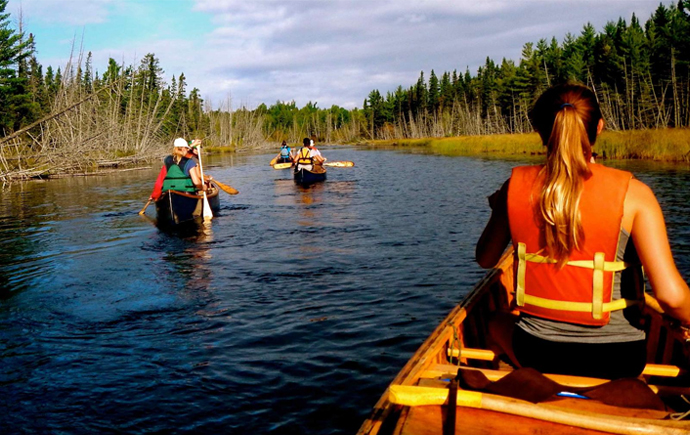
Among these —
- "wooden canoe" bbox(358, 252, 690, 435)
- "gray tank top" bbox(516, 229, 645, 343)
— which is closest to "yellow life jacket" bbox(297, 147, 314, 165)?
"wooden canoe" bbox(358, 252, 690, 435)

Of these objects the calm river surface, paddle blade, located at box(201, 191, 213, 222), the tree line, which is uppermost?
the tree line

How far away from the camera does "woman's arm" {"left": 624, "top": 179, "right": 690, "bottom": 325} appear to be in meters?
2.42

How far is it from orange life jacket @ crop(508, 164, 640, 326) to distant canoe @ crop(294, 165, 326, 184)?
18.7m

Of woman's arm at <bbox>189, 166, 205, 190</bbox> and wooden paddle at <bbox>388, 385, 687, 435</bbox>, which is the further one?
woman's arm at <bbox>189, 166, 205, 190</bbox>

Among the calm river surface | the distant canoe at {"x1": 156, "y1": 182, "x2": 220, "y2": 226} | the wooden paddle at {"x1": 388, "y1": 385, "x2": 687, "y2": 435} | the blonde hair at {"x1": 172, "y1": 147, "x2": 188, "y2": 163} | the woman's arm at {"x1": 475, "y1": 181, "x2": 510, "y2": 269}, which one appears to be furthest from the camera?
the blonde hair at {"x1": 172, "y1": 147, "x2": 188, "y2": 163}

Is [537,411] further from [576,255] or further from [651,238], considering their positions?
[651,238]

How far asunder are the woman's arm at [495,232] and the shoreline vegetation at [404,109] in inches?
363

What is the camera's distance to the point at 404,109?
105 m

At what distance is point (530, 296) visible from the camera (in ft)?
9.10

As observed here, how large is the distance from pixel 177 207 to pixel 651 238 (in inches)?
443

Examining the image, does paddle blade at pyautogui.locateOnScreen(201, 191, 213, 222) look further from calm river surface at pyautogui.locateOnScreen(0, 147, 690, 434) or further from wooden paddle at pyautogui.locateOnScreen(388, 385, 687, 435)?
wooden paddle at pyautogui.locateOnScreen(388, 385, 687, 435)

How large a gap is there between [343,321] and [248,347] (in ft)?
3.92

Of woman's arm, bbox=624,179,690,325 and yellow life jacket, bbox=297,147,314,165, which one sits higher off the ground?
yellow life jacket, bbox=297,147,314,165

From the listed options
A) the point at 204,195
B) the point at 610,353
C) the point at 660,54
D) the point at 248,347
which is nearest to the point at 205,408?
the point at 248,347
